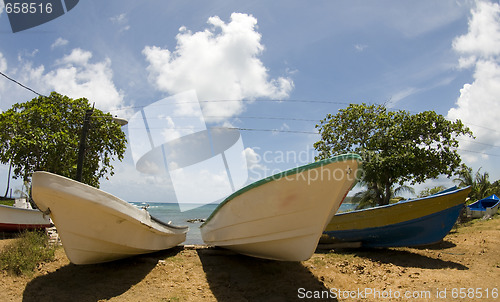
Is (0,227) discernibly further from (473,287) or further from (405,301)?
(473,287)

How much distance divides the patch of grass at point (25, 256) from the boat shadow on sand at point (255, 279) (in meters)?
3.26

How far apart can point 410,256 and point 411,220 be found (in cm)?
90

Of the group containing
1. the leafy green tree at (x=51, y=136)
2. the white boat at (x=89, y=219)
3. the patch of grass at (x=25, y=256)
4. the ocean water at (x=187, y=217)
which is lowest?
the ocean water at (x=187, y=217)

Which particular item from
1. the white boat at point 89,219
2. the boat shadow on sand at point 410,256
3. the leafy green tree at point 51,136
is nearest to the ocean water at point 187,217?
the white boat at point 89,219

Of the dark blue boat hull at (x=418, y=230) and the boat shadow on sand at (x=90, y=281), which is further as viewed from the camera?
the dark blue boat hull at (x=418, y=230)

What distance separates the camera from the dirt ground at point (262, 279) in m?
4.75

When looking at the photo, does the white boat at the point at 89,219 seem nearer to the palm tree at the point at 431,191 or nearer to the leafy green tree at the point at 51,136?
the leafy green tree at the point at 51,136

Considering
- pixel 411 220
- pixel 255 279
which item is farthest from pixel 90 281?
pixel 411 220

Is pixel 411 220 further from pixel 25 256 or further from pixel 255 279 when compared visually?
pixel 25 256

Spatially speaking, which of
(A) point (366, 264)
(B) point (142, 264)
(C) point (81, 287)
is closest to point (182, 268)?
(B) point (142, 264)

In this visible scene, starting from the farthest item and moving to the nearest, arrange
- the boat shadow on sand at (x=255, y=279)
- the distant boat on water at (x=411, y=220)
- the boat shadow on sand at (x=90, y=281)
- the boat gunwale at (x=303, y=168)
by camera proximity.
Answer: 1. the distant boat on water at (x=411, y=220)
2. the boat shadow on sand at (x=255, y=279)
3. the boat shadow on sand at (x=90, y=281)
4. the boat gunwale at (x=303, y=168)

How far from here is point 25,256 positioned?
5617mm

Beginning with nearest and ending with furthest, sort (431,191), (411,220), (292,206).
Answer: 1. (292,206)
2. (411,220)
3. (431,191)

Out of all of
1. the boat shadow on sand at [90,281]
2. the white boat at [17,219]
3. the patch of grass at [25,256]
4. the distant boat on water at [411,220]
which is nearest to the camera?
the boat shadow on sand at [90,281]
